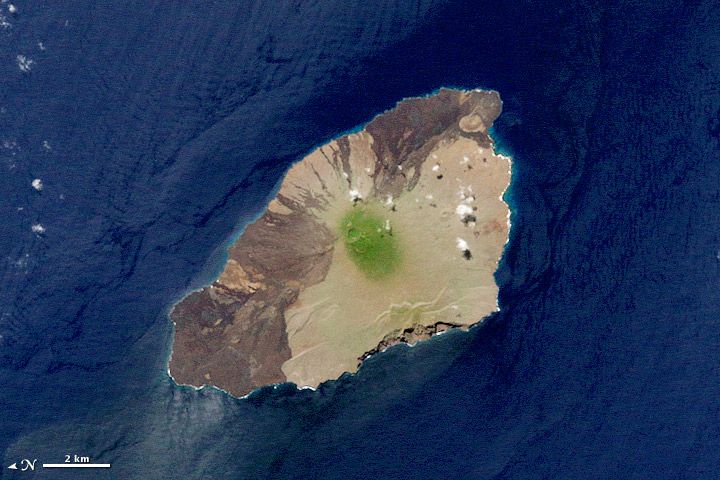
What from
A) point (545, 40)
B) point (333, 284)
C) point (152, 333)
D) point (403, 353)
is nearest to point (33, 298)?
point (152, 333)

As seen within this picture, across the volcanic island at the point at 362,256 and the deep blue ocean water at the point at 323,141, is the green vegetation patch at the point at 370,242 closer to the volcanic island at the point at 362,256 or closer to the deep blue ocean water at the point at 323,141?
the volcanic island at the point at 362,256

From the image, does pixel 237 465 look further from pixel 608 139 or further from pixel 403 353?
pixel 608 139

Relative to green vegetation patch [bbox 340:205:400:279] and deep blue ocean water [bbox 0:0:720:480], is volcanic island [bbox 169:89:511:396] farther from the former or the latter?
deep blue ocean water [bbox 0:0:720:480]

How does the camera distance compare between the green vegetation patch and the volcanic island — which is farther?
the volcanic island

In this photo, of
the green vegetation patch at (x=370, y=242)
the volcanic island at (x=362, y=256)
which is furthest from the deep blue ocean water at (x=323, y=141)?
the green vegetation patch at (x=370, y=242)

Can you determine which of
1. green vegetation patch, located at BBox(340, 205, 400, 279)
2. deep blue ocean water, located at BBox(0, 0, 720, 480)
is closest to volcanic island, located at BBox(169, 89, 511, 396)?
green vegetation patch, located at BBox(340, 205, 400, 279)

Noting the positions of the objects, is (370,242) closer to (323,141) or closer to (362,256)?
(362,256)
